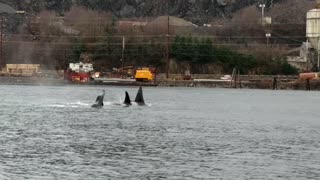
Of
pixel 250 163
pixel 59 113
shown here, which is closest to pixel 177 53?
pixel 59 113

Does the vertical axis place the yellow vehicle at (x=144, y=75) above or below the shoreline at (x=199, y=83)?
above

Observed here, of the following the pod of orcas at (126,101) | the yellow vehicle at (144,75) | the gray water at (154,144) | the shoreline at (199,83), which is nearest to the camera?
the gray water at (154,144)

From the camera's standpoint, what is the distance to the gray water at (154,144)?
3506 cm

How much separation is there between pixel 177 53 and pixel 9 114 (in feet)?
335

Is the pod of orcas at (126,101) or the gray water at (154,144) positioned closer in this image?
the gray water at (154,144)

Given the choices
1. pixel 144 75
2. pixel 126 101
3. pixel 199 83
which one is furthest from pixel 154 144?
pixel 199 83

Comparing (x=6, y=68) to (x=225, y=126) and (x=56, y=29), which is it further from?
(x=225, y=126)

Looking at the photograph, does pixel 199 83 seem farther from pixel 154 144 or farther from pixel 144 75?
pixel 154 144

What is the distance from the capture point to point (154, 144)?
4569 centimetres

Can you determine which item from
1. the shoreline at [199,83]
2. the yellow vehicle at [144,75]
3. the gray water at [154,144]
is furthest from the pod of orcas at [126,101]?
the yellow vehicle at [144,75]

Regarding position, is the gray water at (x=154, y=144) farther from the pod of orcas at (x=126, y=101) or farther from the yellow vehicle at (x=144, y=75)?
the yellow vehicle at (x=144, y=75)

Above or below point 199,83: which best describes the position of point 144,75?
above

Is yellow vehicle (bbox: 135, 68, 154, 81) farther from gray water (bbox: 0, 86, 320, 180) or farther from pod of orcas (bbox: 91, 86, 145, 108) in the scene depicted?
gray water (bbox: 0, 86, 320, 180)

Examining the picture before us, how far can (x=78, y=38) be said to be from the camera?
176 meters
